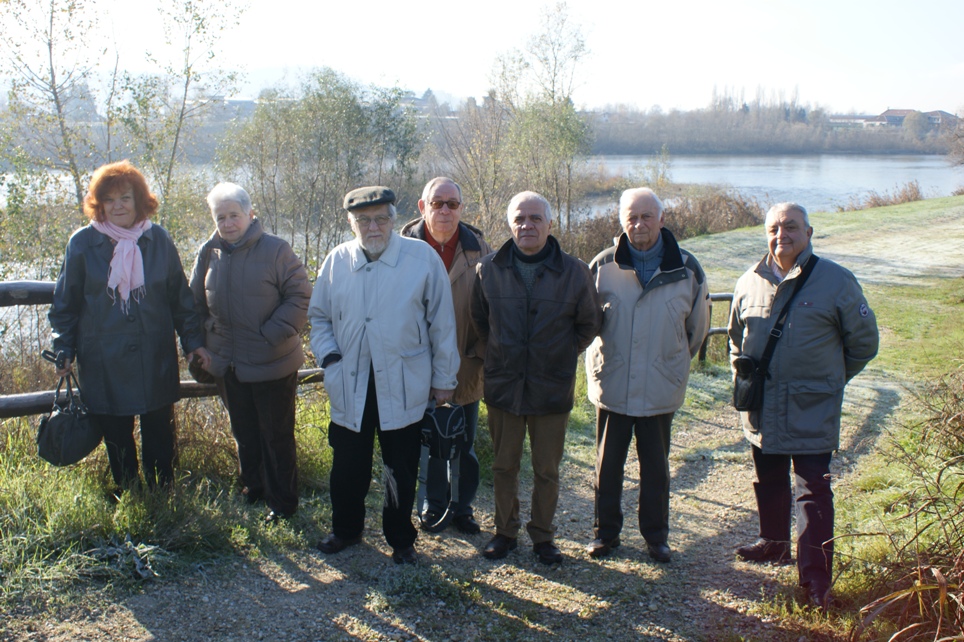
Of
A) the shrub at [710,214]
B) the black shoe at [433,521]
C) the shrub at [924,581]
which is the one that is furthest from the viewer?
the shrub at [710,214]

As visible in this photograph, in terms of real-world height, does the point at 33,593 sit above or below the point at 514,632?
above

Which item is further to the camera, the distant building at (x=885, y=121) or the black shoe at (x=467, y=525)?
the distant building at (x=885, y=121)

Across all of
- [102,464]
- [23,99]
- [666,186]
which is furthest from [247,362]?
[666,186]

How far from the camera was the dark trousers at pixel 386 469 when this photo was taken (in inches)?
137

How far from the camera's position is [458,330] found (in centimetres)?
392

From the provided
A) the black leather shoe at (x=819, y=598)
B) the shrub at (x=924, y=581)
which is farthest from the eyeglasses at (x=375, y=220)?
the black leather shoe at (x=819, y=598)

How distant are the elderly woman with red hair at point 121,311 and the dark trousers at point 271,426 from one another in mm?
334

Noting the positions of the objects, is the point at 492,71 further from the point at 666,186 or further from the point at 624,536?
the point at 624,536

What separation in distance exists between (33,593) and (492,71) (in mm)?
30701

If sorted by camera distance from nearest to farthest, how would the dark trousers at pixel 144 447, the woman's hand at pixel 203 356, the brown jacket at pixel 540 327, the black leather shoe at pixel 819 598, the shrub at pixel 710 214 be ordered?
the black leather shoe at pixel 819 598
the brown jacket at pixel 540 327
the dark trousers at pixel 144 447
the woman's hand at pixel 203 356
the shrub at pixel 710 214

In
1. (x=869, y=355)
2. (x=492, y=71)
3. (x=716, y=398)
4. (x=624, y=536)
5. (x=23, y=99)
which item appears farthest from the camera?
(x=492, y=71)

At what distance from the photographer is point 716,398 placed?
7.21m

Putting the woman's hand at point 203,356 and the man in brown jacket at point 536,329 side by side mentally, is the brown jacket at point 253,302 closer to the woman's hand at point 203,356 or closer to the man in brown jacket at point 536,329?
the woman's hand at point 203,356

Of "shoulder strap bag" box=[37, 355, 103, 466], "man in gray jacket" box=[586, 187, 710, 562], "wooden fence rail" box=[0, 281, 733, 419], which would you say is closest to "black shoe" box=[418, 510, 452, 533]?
"man in gray jacket" box=[586, 187, 710, 562]
